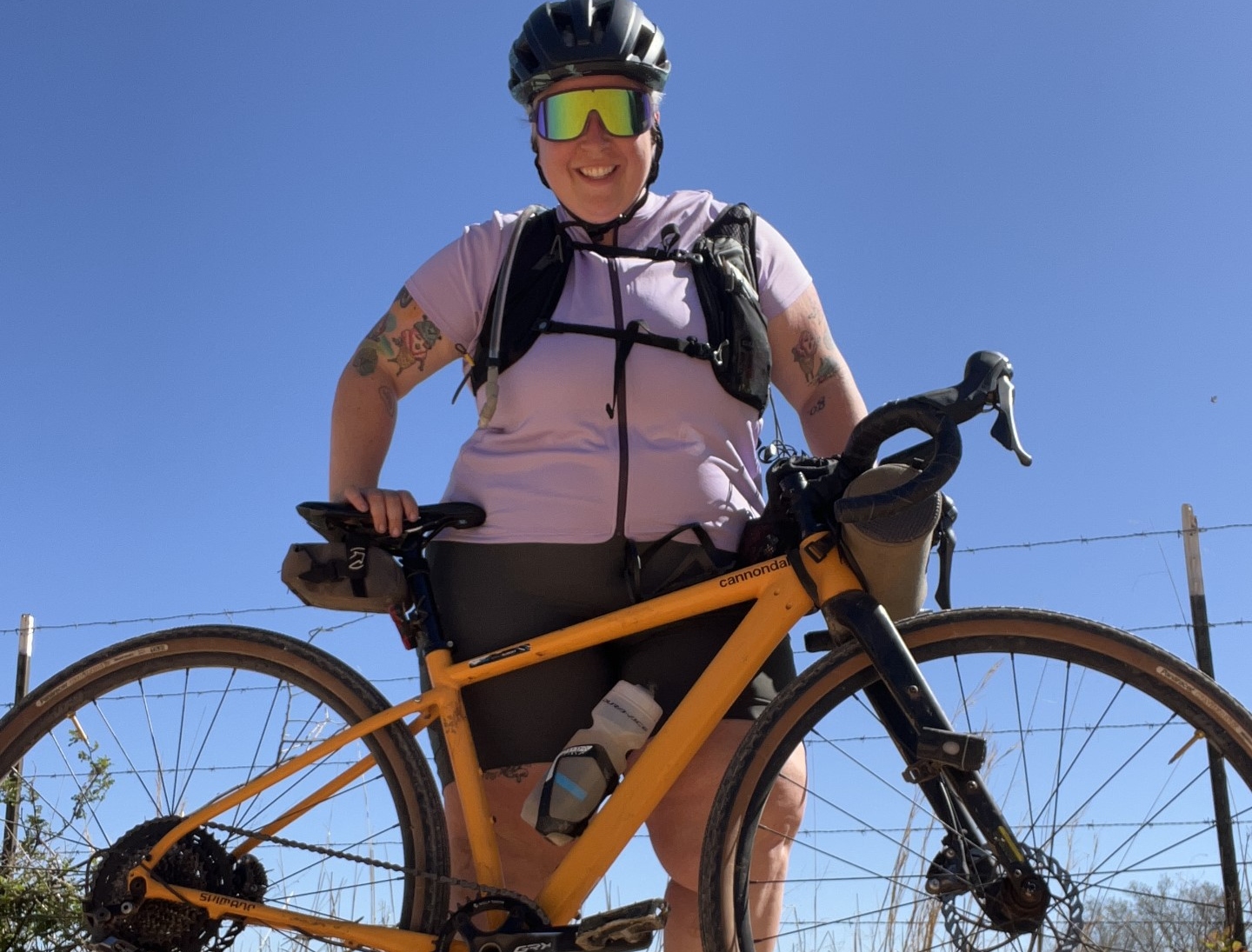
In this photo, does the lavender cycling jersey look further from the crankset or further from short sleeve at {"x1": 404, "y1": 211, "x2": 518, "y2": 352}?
the crankset

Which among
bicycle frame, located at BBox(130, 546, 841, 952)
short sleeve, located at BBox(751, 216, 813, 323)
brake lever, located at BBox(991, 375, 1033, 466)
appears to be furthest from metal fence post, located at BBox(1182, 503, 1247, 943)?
short sleeve, located at BBox(751, 216, 813, 323)

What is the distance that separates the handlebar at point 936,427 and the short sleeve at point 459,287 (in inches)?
33.0

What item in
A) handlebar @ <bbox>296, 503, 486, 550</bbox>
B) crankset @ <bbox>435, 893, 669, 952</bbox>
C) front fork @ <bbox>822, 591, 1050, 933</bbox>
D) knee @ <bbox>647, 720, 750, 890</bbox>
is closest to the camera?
front fork @ <bbox>822, 591, 1050, 933</bbox>

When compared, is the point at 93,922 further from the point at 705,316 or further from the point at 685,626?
the point at 705,316

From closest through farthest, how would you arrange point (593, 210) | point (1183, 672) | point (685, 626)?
point (1183, 672) → point (685, 626) → point (593, 210)

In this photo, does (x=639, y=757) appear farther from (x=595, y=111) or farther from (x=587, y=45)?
(x=587, y=45)

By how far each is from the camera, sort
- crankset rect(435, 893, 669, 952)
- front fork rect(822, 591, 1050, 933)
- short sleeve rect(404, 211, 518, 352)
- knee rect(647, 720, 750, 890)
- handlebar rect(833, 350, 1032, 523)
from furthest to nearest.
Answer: short sleeve rect(404, 211, 518, 352), knee rect(647, 720, 750, 890), crankset rect(435, 893, 669, 952), handlebar rect(833, 350, 1032, 523), front fork rect(822, 591, 1050, 933)

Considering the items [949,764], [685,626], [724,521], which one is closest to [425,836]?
[685,626]

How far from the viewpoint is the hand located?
8.47 ft

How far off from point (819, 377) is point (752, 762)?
89cm

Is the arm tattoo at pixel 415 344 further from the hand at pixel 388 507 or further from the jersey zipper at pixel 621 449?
the jersey zipper at pixel 621 449

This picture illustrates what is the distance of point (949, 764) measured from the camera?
218 centimetres

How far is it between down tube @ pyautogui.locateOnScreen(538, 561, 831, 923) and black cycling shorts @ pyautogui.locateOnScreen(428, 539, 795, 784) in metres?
0.12

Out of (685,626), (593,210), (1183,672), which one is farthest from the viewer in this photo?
(593,210)
